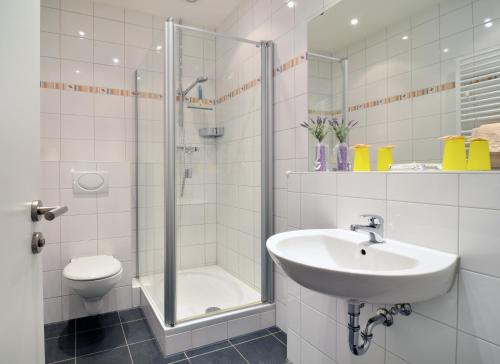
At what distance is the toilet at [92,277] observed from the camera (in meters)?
2.04

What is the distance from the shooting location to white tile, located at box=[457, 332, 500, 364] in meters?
0.90

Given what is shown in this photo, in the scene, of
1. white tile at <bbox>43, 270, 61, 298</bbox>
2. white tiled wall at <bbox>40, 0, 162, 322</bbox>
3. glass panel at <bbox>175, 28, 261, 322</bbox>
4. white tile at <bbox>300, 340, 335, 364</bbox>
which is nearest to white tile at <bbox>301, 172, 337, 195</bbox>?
glass panel at <bbox>175, 28, 261, 322</bbox>

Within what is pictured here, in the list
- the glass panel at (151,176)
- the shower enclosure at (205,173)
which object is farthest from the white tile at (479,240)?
the glass panel at (151,176)

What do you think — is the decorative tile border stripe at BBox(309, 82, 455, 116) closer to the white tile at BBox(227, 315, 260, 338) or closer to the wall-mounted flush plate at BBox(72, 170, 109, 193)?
the white tile at BBox(227, 315, 260, 338)

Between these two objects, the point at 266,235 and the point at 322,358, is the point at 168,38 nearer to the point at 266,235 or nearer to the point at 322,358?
the point at 266,235

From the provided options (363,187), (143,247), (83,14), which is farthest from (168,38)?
(143,247)

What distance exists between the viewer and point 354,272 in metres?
0.85

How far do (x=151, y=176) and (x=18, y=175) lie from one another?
4.93 feet

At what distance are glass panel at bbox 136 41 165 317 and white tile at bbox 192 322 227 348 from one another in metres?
0.27

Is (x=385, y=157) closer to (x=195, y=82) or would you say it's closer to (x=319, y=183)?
(x=319, y=183)

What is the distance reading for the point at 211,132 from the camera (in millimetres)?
2213

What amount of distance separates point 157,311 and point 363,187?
157cm

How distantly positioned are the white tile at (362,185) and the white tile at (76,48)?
2.33 meters

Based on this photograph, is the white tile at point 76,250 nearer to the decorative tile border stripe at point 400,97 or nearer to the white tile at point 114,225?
the white tile at point 114,225
